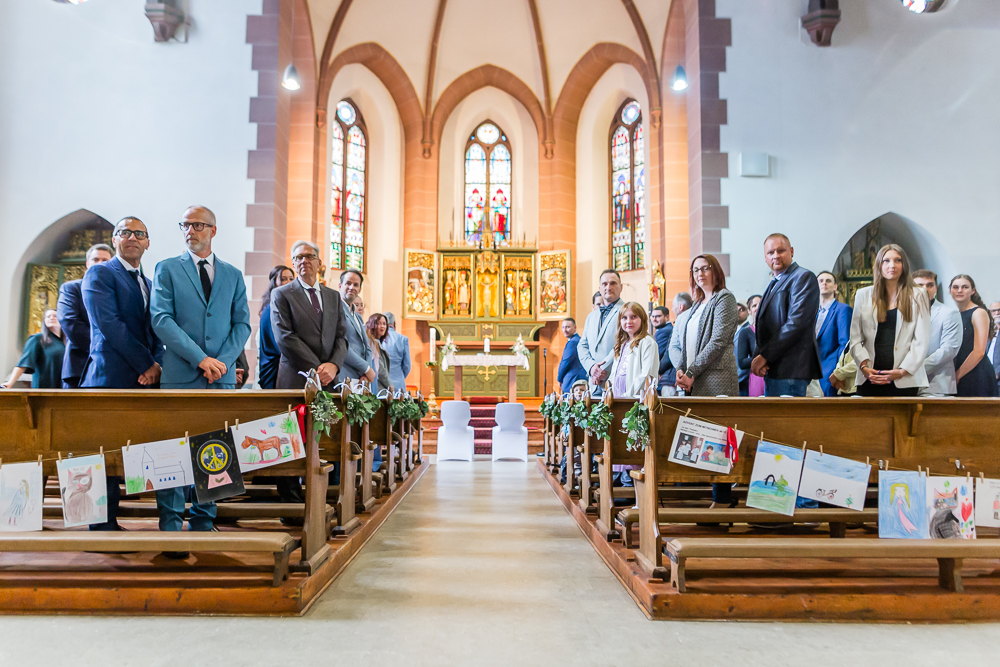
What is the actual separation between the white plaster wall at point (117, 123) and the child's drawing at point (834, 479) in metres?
5.83

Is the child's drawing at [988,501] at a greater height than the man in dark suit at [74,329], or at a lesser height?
lesser

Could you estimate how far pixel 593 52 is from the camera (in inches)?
468

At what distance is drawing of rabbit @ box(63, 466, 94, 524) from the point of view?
7.81ft

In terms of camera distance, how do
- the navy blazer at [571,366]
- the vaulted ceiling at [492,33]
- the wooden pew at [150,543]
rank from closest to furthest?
1. the wooden pew at [150,543]
2. the navy blazer at [571,366]
3. the vaulted ceiling at [492,33]

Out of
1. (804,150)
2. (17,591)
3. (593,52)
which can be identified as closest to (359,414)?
(17,591)

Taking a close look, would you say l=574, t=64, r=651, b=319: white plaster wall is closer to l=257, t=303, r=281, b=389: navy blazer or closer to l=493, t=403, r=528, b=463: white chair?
l=493, t=403, r=528, b=463: white chair

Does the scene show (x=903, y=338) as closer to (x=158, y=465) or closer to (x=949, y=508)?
(x=949, y=508)

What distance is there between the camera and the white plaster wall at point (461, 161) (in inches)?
516

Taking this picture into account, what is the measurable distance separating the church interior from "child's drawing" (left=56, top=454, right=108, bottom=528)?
2 cm

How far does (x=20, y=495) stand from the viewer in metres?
2.41

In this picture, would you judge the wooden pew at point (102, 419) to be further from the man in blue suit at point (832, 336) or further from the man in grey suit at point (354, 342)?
the man in blue suit at point (832, 336)

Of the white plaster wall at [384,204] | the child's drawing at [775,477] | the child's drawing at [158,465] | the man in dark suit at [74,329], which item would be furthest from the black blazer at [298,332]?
the white plaster wall at [384,204]

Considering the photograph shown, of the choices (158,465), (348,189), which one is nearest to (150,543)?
(158,465)

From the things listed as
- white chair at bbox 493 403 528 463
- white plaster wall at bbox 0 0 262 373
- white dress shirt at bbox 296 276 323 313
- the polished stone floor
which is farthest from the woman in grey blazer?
white plaster wall at bbox 0 0 262 373
